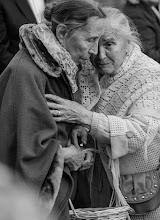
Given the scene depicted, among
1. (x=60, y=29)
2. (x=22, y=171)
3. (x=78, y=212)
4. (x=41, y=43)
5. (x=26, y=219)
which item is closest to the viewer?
(x=26, y=219)

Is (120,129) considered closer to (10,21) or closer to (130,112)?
(130,112)

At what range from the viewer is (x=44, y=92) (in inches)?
84.4

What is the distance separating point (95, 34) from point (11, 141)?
2.28 feet

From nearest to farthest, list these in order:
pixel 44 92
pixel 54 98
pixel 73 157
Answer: pixel 44 92 < pixel 54 98 < pixel 73 157

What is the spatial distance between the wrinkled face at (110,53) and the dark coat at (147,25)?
240 cm

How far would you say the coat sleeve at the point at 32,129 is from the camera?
200cm

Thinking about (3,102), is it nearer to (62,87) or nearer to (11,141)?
(11,141)

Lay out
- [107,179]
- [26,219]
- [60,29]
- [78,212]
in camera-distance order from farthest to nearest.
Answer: [107,179] < [78,212] < [60,29] < [26,219]

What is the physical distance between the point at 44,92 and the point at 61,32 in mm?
336

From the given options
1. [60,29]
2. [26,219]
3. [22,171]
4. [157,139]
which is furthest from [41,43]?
[26,219]

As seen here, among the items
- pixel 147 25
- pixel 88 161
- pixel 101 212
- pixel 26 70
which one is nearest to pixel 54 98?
pixel 26 70

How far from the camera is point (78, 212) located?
2621 millimetres

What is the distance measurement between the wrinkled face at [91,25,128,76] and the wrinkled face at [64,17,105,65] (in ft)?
0.84

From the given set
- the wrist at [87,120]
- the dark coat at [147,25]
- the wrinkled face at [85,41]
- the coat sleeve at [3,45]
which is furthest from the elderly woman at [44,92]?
the dark coat at [147,25]
